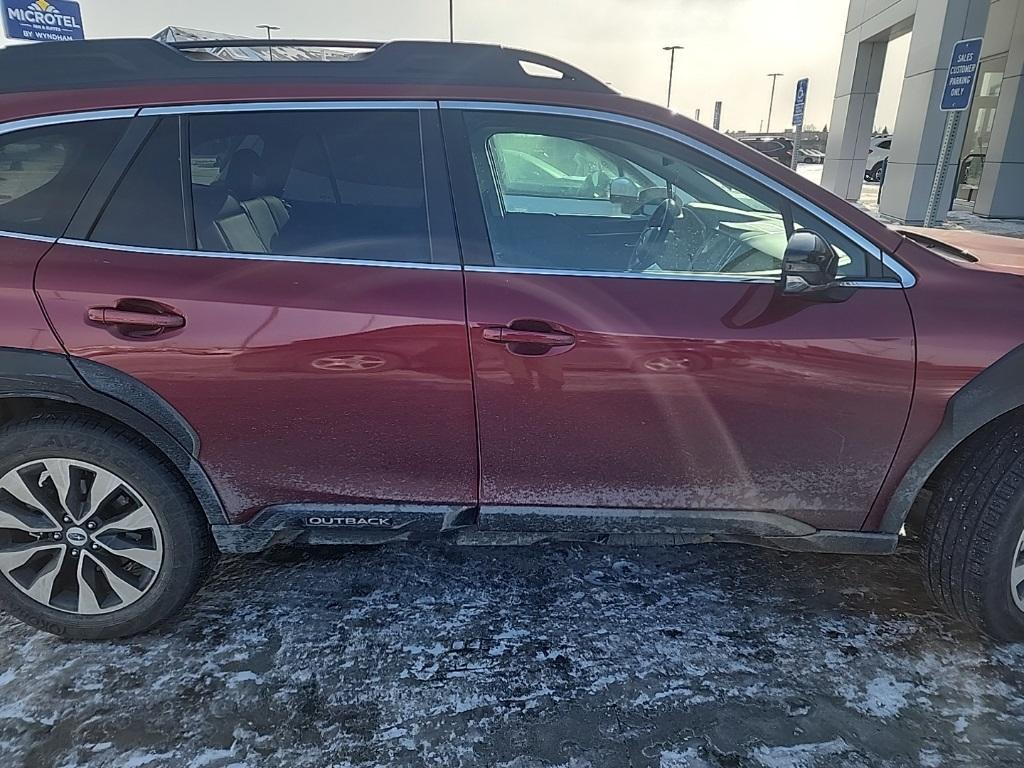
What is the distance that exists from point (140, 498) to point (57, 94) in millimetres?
1261

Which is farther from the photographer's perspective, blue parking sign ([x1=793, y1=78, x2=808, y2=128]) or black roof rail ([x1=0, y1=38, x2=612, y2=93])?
blue parking sign ([x1=793, y1=78, x2=808, y2=128])

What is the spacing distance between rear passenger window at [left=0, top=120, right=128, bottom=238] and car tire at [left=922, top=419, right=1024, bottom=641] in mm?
2802

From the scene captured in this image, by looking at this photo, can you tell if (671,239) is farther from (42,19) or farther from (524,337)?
(42,19)

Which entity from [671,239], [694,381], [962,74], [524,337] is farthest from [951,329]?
[962,74]

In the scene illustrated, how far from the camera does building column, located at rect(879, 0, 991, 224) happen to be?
38.7 feet

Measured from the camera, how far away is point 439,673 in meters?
2.21

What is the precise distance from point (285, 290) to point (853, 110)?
18.5 metres

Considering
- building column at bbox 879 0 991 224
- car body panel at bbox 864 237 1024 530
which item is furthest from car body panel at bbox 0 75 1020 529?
building column at bbox 879 0 991 224

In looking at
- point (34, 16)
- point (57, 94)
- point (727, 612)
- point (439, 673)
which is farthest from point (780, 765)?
point (34, 16)

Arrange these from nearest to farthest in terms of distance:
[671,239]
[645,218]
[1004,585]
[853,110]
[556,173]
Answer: [1004,585] < [671,239] < [645,218] < [556,173] < [853,110]

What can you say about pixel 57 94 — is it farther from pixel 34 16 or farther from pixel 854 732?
pixel 34 16

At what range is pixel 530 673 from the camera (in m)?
2.22

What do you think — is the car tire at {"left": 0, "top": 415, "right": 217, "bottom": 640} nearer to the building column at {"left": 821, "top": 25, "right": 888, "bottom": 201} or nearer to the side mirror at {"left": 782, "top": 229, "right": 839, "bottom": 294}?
the side mirror at {"left": 782, "top": 229, "right": 839, "bottom": 294}

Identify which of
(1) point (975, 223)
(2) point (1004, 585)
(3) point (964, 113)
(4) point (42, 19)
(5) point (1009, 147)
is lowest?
(2) point (1004, 585)
